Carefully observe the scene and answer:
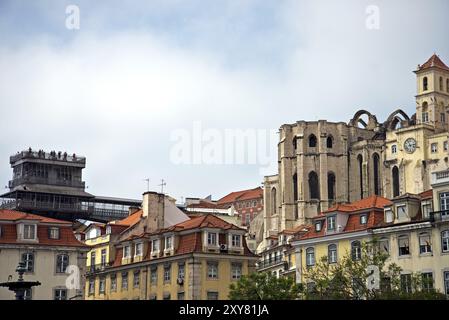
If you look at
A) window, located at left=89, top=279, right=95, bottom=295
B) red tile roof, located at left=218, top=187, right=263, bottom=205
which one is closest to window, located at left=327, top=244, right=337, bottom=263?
window, located at left=89, top=279, right=95, bottom=295

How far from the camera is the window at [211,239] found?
2322 inches

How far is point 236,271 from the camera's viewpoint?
5938cm

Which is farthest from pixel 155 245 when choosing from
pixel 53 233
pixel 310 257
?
pixel 310 257

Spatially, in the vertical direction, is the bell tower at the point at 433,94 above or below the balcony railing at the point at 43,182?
above

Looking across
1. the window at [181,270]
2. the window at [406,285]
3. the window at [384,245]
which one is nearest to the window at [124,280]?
the window at [181,270]

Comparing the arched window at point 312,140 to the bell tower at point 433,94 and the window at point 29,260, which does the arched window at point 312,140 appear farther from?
the window at point 29,260

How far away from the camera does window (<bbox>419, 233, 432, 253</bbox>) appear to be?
170 feet

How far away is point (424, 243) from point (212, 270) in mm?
13459

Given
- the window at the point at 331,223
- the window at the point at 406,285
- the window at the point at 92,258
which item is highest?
the window at the point at 331,223

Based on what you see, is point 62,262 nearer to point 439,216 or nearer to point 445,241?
point 439,216

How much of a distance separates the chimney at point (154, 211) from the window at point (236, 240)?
10.9 meters

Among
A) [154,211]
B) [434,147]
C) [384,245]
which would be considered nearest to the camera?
[384,245]

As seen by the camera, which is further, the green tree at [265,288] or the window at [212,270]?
the window at [212,270]

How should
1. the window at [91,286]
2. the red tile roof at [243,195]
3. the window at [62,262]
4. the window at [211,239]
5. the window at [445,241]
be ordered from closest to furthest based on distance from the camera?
the window at [445,241], the window at [211,239], the window at [62,262], the window at [91,286], the red tile roof at [243,195]
